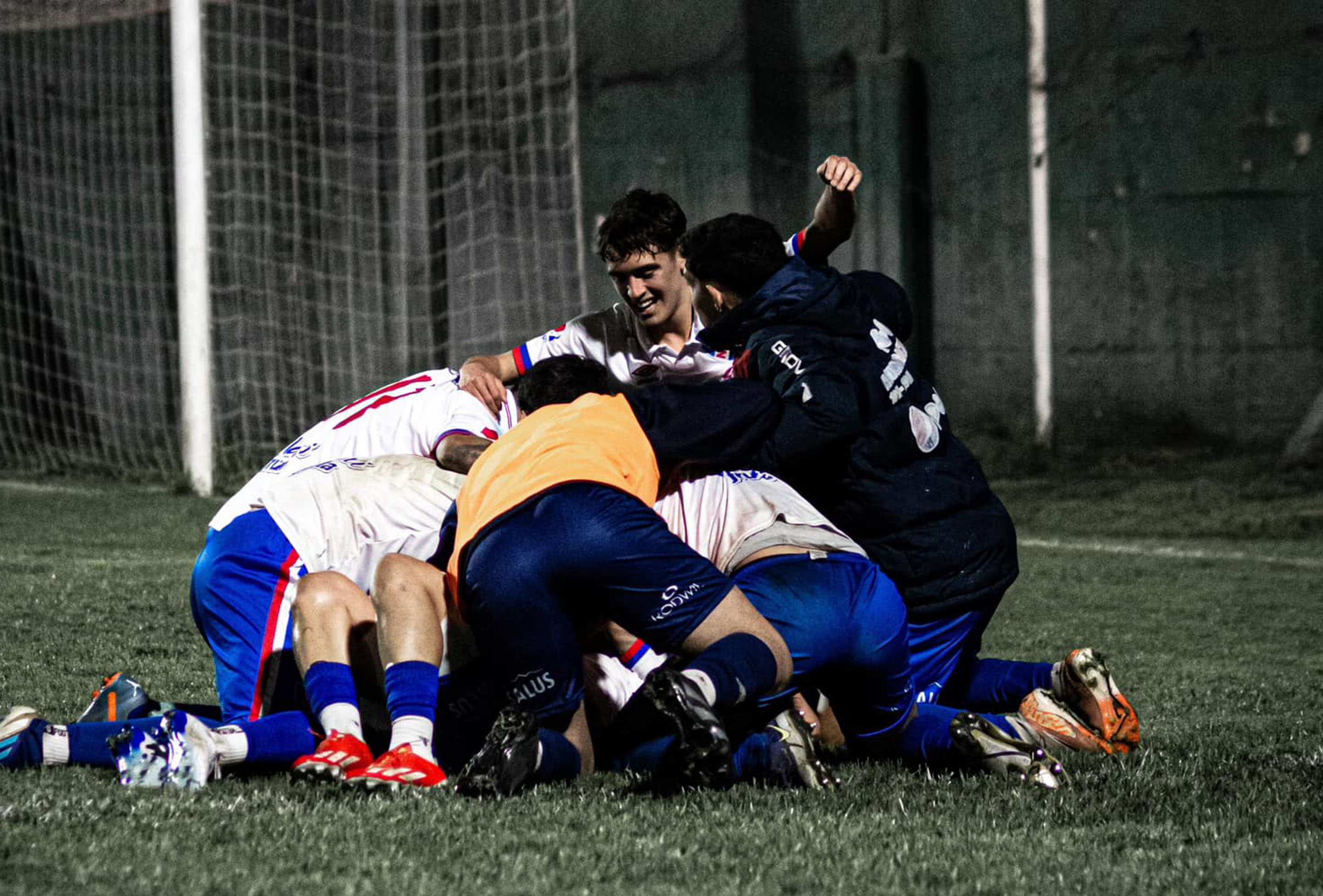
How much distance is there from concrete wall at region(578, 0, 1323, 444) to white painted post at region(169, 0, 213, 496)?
11.8 feet

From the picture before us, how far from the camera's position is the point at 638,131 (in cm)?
1145

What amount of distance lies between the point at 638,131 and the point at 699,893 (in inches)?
383

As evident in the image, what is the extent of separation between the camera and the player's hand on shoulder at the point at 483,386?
405 cm

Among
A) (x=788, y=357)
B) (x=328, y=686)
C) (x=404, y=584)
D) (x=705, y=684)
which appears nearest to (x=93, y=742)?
(x=328, y=686)

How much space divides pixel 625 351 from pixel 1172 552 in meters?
3.64

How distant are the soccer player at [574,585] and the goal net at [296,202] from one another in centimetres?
730

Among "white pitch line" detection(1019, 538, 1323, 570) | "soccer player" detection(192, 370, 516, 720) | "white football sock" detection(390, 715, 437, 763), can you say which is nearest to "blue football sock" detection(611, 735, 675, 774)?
"white football sock" detection(390, 715, 437, 763)

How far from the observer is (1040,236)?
10055 millimetres

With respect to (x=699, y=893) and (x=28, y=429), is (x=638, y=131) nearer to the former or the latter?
(x=28, y=429)

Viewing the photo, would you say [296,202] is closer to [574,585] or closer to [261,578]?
[261,578]

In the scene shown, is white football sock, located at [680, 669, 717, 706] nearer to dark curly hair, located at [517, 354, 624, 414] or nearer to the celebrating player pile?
the celebrating player pile

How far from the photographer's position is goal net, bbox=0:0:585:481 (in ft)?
34.4

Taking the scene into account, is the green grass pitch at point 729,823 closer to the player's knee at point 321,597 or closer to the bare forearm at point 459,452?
the player's knee at point 321,597

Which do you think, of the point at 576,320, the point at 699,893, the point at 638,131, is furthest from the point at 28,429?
the point at 699,893
